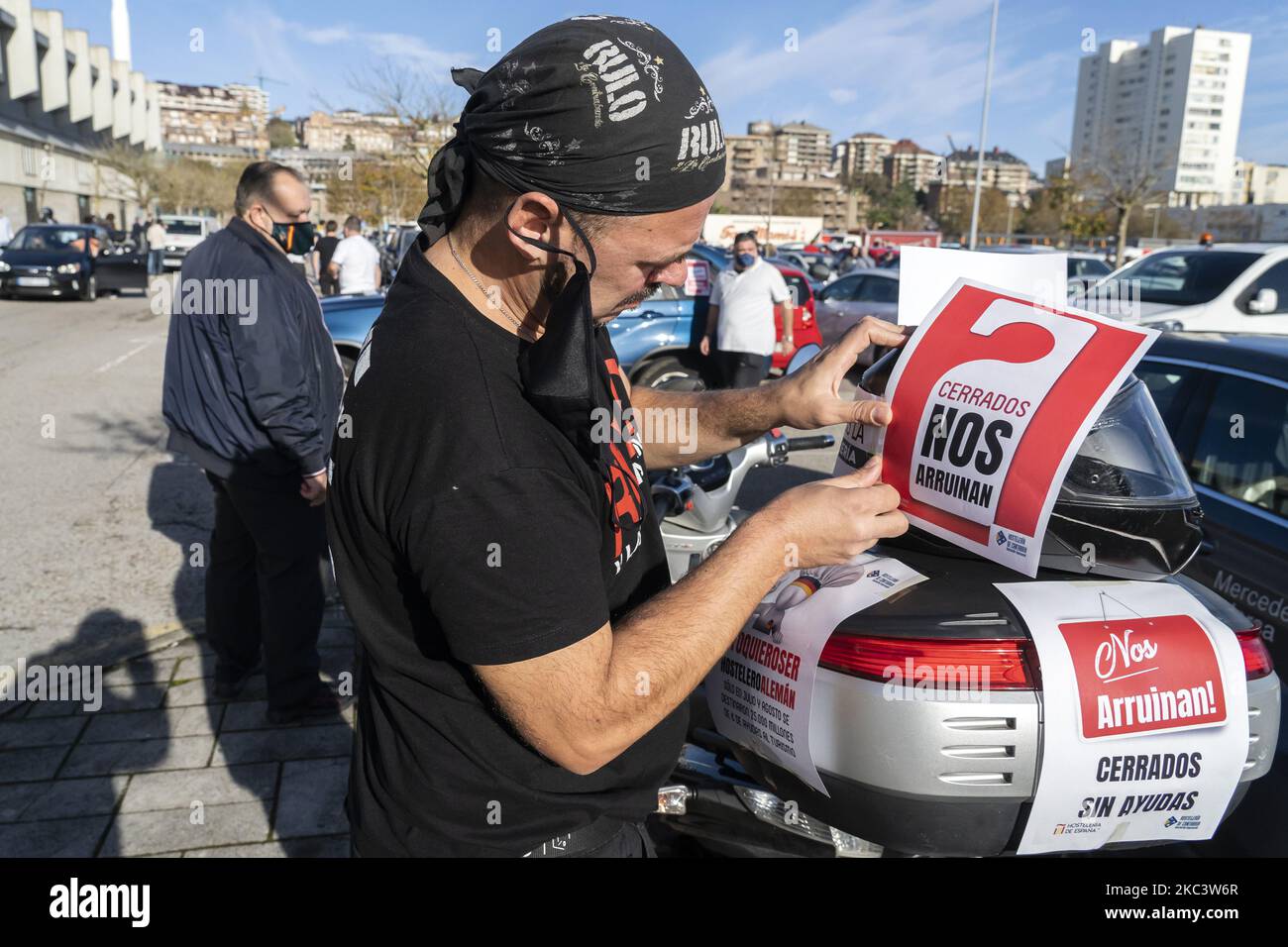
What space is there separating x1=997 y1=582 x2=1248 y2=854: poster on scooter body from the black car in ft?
74.9

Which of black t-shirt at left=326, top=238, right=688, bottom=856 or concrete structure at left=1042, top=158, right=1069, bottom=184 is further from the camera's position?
concrete structure at left=1042, top=158, right=1069, bottom=184

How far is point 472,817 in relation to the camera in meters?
1.45

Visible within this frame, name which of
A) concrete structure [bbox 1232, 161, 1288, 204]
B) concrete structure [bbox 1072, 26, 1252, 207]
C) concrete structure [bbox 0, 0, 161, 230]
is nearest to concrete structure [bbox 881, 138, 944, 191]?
concrete structure [bbox 1072, 26, 1252, 207]

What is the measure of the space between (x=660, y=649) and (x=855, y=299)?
13.5 metres

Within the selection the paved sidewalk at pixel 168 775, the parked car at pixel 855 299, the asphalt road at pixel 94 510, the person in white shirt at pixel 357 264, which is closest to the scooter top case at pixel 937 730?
the paved sidewalk at pixel 168 775

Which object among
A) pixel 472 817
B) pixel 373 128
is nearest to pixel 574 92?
pixel 472 817

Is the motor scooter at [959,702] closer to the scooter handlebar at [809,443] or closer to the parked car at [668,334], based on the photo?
the scooter handlebar at [809,443]

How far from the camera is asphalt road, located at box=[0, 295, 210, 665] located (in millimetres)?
4559

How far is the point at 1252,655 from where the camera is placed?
2.19 meters

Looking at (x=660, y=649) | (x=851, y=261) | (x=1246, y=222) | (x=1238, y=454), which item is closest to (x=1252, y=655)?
(x=660, y=649)

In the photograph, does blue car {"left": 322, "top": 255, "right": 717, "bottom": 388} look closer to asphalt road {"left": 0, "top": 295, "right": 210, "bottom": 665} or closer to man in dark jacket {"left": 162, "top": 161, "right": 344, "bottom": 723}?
asphalt road {"left": 0, "top": 295, "right": 210, "bottom": 665}

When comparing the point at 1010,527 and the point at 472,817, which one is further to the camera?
the point at 1010,527
